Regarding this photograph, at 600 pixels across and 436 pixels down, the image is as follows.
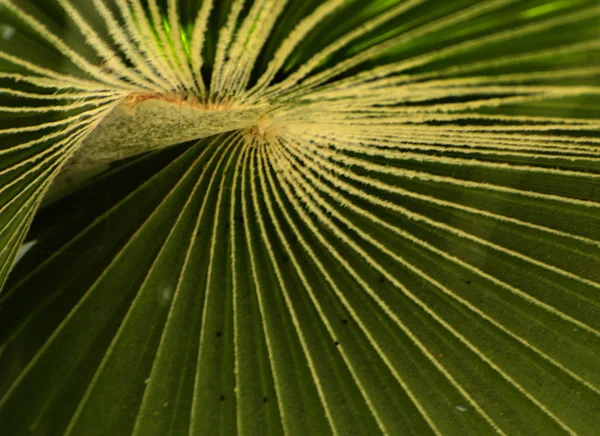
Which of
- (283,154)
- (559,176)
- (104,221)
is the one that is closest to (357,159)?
(283,154)

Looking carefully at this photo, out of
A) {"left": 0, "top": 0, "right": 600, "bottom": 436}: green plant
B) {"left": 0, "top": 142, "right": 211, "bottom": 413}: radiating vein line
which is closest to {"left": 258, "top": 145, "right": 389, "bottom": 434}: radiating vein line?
{"left": 0, "top": 0, "right": 600, "bottom": 436}: green plant

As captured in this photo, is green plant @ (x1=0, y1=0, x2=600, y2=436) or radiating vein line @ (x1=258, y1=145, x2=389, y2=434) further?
radiating vein line @ (x1=258, y1=145, x2=389, y2=434)

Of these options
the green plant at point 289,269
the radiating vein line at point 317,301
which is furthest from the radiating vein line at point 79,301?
the radiating vein line at point 317,301

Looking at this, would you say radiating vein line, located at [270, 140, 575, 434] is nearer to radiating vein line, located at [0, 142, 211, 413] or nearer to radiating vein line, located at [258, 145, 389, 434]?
radiating vein line, located at [258, 145, 389, 434]

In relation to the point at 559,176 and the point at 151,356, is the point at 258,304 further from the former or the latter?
the point at 559,176

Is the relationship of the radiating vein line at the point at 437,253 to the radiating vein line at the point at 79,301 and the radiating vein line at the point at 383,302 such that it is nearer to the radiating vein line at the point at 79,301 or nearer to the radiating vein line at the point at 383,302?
the radiating vein line at the point at 383,302

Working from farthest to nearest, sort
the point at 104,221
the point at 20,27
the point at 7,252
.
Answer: the point at 104,221 → the point at 7,252 → the point at 20,27

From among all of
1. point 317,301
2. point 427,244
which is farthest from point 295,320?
point 427,244

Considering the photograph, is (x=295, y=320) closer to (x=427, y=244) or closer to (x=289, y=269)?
(x=289, y=269)

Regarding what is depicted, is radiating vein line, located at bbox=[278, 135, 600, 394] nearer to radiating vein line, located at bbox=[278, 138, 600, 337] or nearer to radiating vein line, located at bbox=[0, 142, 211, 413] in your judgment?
radiating vein line, located at bbox=[278, 138, 600, 337]
